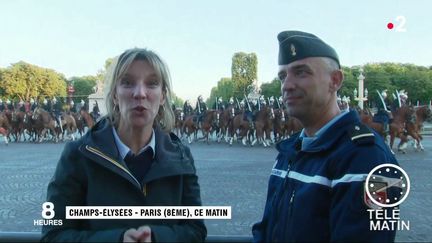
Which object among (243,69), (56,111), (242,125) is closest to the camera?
(242,125)

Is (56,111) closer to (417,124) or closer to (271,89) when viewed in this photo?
(417,124)

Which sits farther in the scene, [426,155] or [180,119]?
[180,119]

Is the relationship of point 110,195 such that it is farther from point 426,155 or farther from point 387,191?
point 426,155

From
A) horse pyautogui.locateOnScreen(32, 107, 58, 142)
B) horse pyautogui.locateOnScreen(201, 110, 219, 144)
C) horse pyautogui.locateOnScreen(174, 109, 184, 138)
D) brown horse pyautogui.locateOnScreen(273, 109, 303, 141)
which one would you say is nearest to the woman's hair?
brown horse pyautogui.locateOnScreen(273, 109, 303, 141)

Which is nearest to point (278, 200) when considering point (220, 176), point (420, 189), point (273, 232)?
point (273, 232)

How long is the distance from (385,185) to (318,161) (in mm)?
265

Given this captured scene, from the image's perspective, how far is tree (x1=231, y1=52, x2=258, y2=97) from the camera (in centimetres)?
7550

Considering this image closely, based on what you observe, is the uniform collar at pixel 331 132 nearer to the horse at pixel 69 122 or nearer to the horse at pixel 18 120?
the horse at pixel 69 122

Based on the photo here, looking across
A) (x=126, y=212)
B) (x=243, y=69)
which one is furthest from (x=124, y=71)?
(x=243, y=69)

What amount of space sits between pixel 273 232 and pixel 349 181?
0.42 meters

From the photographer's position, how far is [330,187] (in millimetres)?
1511

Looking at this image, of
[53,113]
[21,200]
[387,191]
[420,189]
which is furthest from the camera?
[53,113]

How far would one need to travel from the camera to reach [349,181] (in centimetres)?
144

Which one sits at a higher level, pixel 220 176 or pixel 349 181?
pixel 349 181
